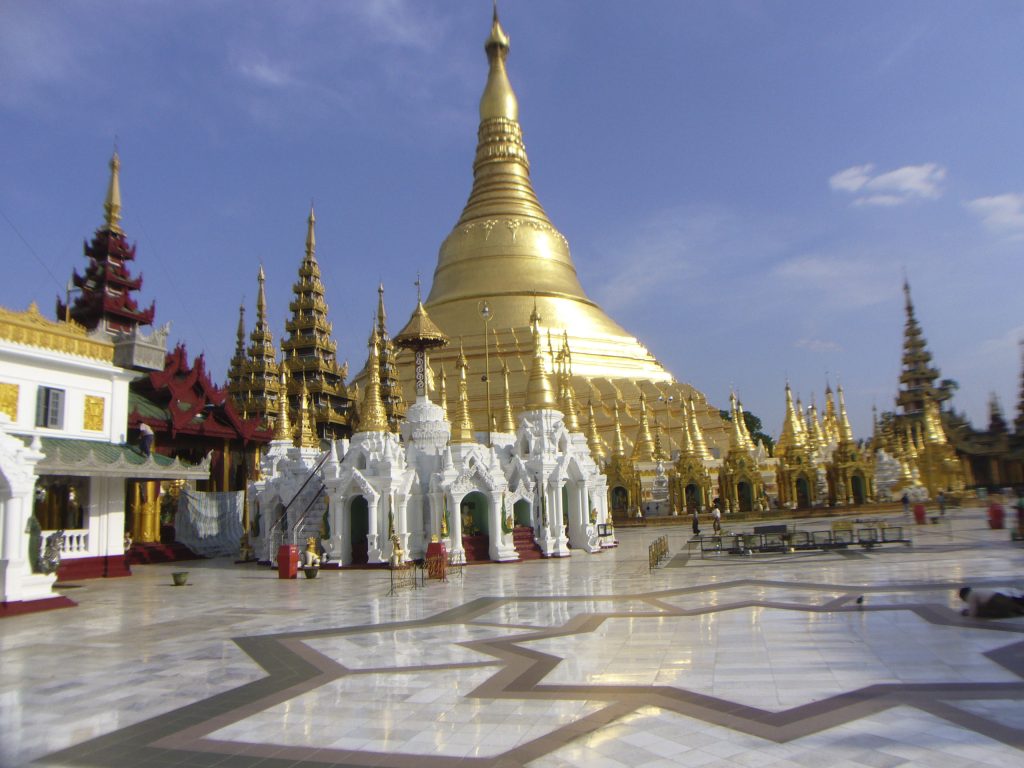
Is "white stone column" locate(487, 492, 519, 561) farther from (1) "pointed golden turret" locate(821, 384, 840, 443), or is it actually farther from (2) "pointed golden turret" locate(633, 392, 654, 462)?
(1) "pointed golden turret" locate(821, 384, 840, 443)

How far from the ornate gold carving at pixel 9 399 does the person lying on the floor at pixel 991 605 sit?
21.0 m

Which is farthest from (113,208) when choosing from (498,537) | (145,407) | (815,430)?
(815,430)

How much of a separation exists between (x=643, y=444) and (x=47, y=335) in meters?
31.5

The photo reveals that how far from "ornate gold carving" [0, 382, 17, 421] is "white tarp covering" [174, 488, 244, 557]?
11.8 meters

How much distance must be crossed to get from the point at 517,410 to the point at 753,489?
14059 millimetres

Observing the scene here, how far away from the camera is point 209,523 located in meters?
31.8

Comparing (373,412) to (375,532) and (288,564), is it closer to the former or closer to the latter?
(375,532)

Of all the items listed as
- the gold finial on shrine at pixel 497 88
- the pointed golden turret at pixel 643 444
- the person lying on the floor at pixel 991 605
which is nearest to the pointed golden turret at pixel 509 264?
the gold finial on shrine at pixel 497 88

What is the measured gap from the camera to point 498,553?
23438mm

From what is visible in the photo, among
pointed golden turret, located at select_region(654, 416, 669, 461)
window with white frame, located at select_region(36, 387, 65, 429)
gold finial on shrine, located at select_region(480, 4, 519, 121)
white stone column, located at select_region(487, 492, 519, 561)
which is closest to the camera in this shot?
window with white frame, located at select_region(36, 387, 65, 429)

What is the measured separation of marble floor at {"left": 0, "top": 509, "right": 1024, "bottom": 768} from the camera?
623cm

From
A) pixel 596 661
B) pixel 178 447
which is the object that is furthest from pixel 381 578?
pixel 178 447

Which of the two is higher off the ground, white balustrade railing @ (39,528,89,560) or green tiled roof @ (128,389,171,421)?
green tiled roof @ (128,389,171,421)

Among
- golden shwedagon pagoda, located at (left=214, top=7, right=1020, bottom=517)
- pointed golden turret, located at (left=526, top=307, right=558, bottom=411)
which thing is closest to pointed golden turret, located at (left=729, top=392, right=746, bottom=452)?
golden shwedagon pagoda, located at (left=214, top=7, right=1020, bottom=517)
